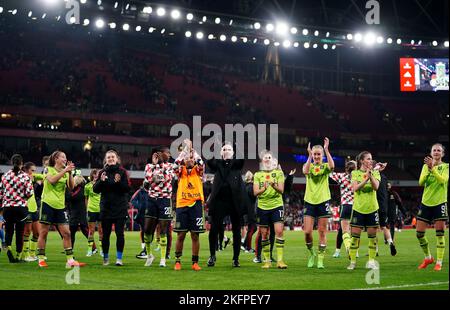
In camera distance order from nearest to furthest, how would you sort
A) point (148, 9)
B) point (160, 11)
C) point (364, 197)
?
point (364, 197) < point (148, 9) < point (160, 11)

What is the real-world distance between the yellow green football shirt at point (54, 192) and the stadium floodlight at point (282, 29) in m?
23.4

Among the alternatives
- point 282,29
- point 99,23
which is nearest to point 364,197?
point 99,23

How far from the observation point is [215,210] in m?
12.5

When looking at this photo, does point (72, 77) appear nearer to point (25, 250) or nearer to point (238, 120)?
point (238, 120)

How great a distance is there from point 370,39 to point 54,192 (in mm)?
27251

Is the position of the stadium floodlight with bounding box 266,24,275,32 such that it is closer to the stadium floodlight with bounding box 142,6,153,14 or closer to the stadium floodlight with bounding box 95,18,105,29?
the stadium floodlight with bounding box 142,6,153,14

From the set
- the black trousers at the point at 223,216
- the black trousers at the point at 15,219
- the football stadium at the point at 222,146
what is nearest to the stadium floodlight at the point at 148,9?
the football stadium at the point at 222,146

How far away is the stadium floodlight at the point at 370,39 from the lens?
117 ft

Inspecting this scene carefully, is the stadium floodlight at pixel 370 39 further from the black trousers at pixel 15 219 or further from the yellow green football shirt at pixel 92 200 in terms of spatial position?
the black trousers at pixel 15 219

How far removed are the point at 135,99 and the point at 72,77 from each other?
5409 millimetres

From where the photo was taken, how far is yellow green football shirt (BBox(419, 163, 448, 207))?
12.1 m

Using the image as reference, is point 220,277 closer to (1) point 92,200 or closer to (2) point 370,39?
(1) point 92,200

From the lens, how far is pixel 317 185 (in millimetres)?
12789
